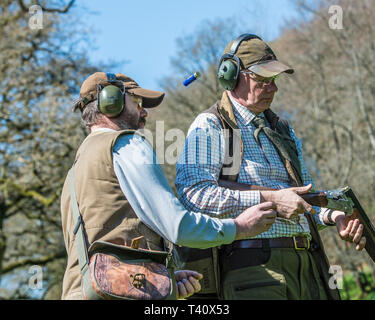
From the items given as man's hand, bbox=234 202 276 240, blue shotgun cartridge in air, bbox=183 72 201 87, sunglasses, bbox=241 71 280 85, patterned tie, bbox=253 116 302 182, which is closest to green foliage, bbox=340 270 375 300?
patterned tie, bbox=253 116 302 182

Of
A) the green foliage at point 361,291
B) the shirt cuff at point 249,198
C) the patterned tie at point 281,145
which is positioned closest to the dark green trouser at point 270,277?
the shirt cuff at point 249,198

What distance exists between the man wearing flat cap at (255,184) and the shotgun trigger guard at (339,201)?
149 mm

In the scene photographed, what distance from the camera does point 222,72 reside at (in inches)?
152

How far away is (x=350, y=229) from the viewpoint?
3775mm

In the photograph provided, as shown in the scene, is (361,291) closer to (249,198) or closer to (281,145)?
(281,145)

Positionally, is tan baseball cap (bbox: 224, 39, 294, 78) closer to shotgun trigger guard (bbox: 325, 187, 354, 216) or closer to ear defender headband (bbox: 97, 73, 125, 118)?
shotgun trigger guard (bbox: 325, 187, 354, 216)

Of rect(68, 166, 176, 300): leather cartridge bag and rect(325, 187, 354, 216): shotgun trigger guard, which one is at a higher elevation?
rect(325, 187, 354, 216): shotgun trigger guard

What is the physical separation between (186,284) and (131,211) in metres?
0.57

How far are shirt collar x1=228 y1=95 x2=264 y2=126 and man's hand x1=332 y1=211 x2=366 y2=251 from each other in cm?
99

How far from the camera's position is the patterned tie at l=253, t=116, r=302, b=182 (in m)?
3.74

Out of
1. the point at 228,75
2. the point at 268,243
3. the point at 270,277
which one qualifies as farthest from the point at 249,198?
the point at 228,75

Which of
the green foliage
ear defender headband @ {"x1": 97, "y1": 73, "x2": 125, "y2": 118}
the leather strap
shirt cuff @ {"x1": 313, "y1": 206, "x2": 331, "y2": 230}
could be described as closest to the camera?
the leather strap
